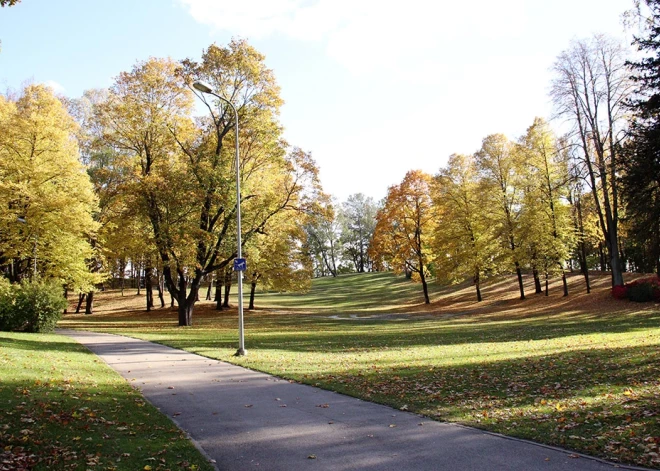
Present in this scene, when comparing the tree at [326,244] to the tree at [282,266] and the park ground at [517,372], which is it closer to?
the tree at [282,266]

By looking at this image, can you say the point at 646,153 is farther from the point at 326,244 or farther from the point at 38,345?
the point at 326,244

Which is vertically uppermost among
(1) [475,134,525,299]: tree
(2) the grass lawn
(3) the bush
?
(1) [475,134,525,299]: tree

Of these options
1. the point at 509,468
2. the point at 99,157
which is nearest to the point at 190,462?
the point at 509,468

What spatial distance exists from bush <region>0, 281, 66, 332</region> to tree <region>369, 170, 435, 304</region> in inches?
1125

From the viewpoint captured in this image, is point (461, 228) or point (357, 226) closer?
point (461, 228)

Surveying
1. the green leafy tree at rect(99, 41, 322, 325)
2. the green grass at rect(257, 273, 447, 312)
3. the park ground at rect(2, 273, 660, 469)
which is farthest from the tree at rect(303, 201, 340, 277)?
the park ground at rect(2, 273, 660, 469)

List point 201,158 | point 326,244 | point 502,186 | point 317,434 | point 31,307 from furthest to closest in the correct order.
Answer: point 326,244
point 502,186
point 201,158
point 31,307
point 317,434

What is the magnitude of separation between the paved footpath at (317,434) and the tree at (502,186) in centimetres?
3146

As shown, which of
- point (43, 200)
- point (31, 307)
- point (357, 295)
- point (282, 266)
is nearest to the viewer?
point (31, 307)

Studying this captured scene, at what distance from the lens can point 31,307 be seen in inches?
801

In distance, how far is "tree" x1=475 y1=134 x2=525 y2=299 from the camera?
124 ft

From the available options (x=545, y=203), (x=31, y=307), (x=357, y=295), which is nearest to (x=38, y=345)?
(x=31, y=307)

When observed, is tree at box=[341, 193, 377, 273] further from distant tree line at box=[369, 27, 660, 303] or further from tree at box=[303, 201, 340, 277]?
distant tree line at box=[369, 27, 660, 303]

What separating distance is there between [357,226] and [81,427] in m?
93.3
